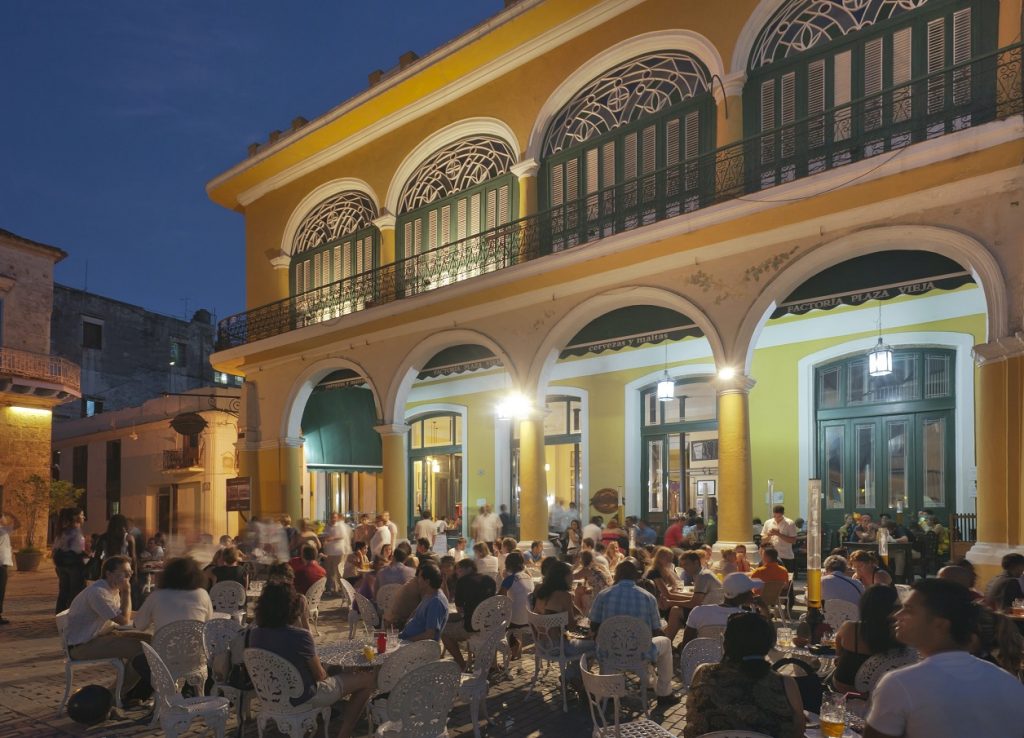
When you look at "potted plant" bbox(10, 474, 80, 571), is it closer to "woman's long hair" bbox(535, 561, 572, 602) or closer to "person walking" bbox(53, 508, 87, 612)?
"person walking" bbox(53, 508, 87, 612)

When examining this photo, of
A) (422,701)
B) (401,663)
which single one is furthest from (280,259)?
(422,701)

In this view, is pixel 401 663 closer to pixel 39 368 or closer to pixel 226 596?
pixel 226 596

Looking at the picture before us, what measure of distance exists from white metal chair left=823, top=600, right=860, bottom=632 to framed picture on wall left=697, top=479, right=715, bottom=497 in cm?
870

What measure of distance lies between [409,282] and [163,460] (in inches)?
643

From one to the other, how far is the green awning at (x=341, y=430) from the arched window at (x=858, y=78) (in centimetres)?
1104

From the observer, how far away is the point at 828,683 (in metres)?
5.22

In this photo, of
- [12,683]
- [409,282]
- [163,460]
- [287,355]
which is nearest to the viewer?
[12,683]

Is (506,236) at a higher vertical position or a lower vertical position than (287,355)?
higher

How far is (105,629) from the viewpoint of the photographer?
657cm

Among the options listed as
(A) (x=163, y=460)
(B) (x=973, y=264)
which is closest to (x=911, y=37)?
(B) (x=973, y=264)

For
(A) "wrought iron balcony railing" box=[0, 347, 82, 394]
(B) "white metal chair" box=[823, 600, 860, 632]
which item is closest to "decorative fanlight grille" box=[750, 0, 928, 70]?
(B) "white metal chair" box=[823, 600, 860, 632]

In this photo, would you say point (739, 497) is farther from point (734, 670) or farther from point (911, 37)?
point (734, 670)

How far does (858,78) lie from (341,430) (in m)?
12.8

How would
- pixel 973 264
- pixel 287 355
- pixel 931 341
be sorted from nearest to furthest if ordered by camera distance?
pixel 973 264
pixel 931 341
pixel 287 355
